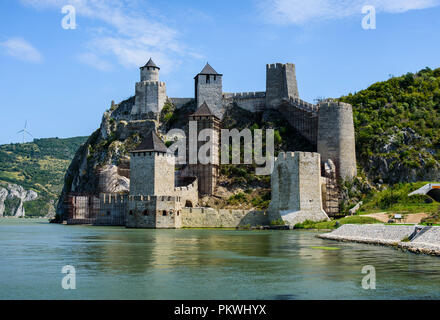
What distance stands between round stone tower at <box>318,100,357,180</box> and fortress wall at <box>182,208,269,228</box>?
32.2ft

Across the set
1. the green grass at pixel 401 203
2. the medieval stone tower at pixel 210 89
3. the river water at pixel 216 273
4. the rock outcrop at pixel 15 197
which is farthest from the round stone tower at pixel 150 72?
the rock outcrop at pixel 15 197

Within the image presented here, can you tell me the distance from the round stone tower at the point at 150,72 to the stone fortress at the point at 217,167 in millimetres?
127

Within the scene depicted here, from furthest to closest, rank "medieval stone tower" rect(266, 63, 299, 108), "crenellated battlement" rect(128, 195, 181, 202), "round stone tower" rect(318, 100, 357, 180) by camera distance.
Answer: "medieval stone tower" rect(266, 63, 299, 108)
"round stone tower" rect(318, 100, 357, 180)
"crenellated battlement" rect(128, 195, 181, 202)

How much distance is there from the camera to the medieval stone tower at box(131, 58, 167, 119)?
219 feet

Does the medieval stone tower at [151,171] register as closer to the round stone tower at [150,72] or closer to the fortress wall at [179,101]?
the fortress wall at [179,101]

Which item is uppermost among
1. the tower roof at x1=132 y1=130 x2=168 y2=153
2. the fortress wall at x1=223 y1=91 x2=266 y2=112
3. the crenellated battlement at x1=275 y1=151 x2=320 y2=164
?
the fortress wall at x1=223 y1=91 x2=266 y2=112

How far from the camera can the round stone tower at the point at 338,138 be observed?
53688 millimetres

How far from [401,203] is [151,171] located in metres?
22.9

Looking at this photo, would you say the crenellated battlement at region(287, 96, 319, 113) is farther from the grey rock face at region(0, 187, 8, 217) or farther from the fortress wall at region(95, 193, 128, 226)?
the grey rock face at region(0, 187, 8, 217)

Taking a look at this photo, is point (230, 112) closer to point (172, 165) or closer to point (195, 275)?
point (172, 165)

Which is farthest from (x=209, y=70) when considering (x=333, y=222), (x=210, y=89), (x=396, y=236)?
(x=396, y=236)

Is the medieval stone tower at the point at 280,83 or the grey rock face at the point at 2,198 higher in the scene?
the medieval stone tower at the point at 280,83

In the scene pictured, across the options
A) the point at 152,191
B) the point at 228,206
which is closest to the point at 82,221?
the point at 152,191

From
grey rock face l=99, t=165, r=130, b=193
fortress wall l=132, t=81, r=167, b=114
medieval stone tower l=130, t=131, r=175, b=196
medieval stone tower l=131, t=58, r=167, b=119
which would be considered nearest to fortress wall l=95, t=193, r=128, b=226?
medieval stone tower l=130, t=131, r=175, b=196
